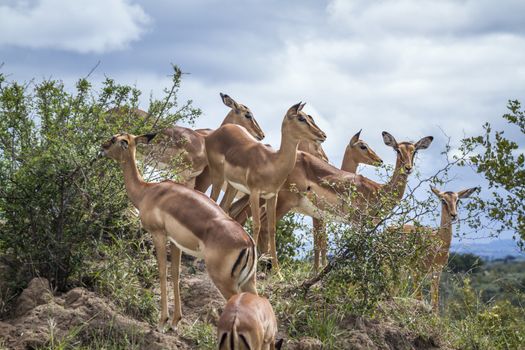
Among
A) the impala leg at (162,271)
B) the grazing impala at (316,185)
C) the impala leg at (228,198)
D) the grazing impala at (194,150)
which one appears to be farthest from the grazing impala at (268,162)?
the impala leg at (162,271)

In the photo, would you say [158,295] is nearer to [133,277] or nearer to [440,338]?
[133,277]

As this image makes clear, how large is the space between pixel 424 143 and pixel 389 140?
61 cm

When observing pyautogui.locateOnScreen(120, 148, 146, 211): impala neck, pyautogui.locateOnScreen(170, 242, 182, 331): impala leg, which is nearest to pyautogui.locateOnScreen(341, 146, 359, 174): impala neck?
pyautogui.locateOnScreen(120, 148, 146, 211): impala neck

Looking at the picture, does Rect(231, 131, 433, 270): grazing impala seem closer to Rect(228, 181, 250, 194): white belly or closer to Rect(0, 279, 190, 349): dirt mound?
Rect(228, 181, 250, 194): white belly

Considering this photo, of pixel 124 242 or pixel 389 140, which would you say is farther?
pixel 389 140

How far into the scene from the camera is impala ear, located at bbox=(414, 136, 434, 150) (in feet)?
45.0

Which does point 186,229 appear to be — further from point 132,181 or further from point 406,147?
point 406,147

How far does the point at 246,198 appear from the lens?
1342 centimetres

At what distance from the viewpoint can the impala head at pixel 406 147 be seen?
13.1m

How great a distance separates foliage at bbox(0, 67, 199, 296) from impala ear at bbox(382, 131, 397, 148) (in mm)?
4421

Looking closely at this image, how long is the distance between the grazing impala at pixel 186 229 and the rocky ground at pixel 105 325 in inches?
15.5

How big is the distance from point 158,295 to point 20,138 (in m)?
2.39

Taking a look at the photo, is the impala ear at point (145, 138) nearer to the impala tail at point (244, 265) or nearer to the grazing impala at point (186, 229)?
the grazing impala at point (186, 229)

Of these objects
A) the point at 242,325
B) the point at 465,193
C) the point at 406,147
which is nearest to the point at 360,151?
the point at 406,147
